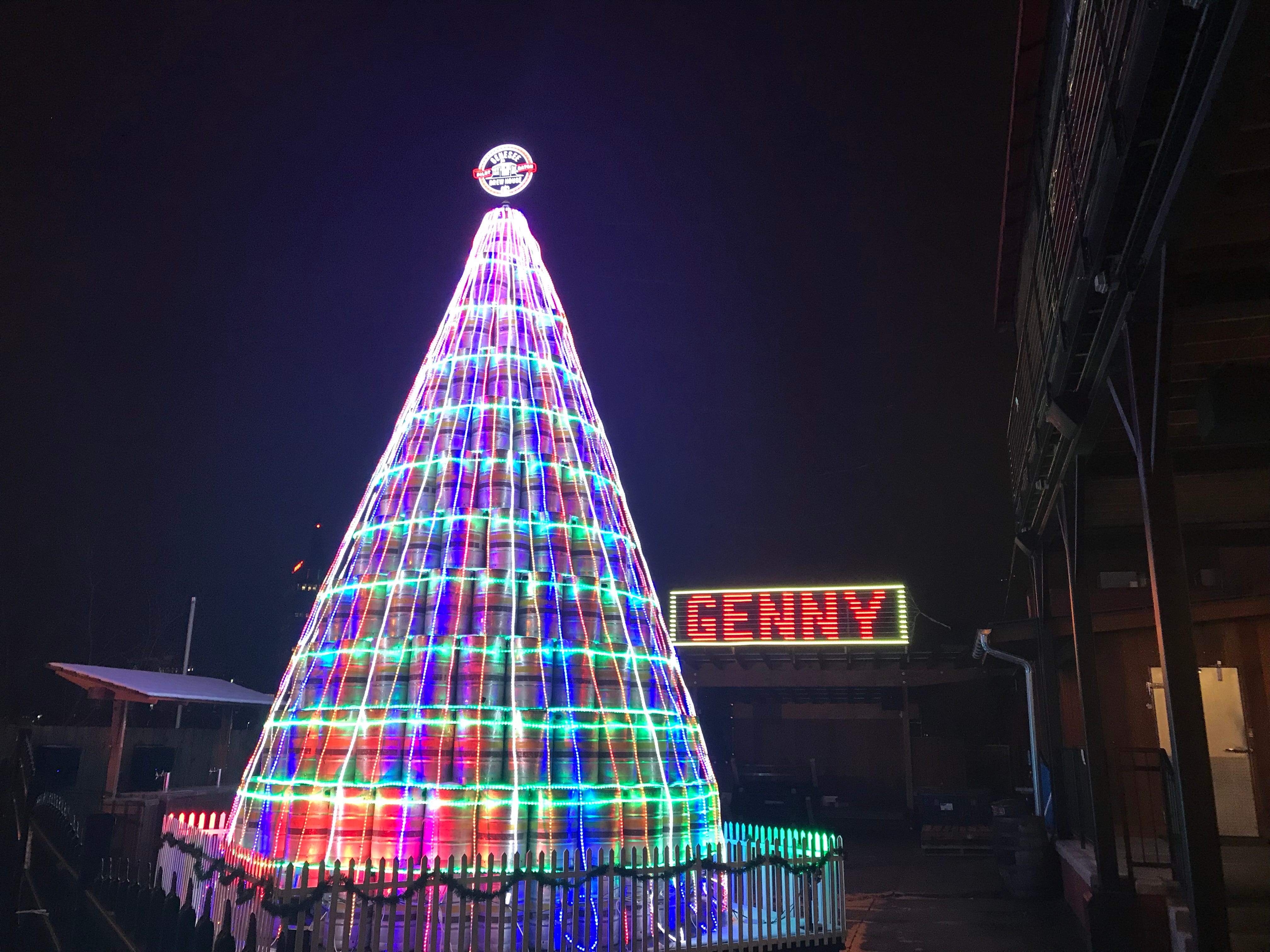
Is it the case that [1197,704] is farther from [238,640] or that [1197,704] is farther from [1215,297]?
[238,640]

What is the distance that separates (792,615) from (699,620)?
3.17m

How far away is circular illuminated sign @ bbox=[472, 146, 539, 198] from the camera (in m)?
13.2

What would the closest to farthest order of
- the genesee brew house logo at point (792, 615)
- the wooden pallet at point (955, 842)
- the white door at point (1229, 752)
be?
1. the white door at point (1229, 752)
2. the wooden pallet at point (955, 842)
3. the genesee brew house logo at point (792, 615)

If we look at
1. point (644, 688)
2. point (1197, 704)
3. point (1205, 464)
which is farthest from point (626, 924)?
point (1205, 464)

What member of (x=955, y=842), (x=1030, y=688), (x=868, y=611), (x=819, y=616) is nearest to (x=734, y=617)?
(x=819, y=616)

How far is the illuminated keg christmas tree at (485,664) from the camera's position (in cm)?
859

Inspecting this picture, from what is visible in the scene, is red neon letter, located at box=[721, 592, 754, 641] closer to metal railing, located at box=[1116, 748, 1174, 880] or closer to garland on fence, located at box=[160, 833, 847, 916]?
metal railing, located at box=[1116, 748, 1174, 880]

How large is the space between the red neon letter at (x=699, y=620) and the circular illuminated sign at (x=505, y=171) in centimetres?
1907

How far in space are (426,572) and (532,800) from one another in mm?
2730

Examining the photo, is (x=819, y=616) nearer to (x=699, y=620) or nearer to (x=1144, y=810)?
(x=699, y=620)

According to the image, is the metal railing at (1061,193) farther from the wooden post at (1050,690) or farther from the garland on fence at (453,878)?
the garland on fence at (453,878)

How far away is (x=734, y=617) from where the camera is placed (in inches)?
1159

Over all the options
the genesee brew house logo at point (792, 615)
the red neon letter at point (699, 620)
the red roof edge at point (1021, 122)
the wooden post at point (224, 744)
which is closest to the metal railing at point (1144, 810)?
the red roof edge at point (1021, 122)

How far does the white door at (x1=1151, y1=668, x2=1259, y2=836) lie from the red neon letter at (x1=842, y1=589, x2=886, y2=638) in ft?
47.2
